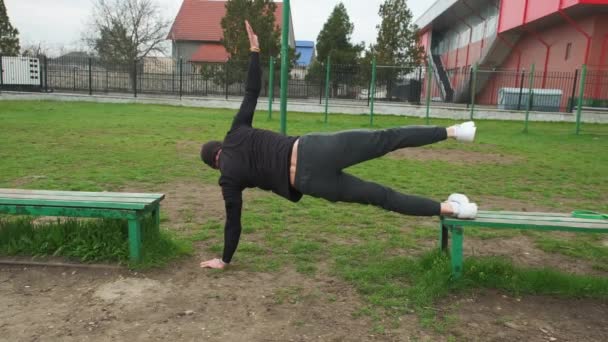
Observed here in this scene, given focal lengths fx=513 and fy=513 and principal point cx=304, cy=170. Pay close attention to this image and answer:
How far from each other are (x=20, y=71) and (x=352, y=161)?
29312 mm

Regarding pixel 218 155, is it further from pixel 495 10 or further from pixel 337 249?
pixel 495 10

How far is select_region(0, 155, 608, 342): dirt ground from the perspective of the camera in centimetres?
306

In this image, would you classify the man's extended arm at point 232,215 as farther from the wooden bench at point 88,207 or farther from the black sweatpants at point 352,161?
the wooden bench at point 88,207

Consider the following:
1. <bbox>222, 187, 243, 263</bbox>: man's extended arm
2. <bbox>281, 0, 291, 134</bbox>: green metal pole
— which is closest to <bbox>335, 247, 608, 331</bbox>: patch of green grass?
<bbox>222, 187, 243, 263</bbox>: man's extended arm

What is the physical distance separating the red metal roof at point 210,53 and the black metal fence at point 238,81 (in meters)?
15.8

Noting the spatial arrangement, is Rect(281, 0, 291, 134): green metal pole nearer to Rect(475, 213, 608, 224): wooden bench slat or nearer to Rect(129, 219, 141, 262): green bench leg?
Rect(129, 219, 141, 262): green bench leg

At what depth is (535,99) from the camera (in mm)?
23062

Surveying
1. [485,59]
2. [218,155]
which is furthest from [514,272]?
[485,59]

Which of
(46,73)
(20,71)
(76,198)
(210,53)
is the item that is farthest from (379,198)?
(210,53)

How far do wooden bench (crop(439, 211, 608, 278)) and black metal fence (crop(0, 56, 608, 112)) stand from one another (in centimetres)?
2059

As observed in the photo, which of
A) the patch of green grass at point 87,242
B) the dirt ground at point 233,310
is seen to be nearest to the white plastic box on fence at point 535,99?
the dirt ground at point 233,310

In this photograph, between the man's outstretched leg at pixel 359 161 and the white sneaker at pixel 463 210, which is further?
the white sneaker at pixel 463 210

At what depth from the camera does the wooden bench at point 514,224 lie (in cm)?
355

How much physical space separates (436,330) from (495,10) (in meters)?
31.1
